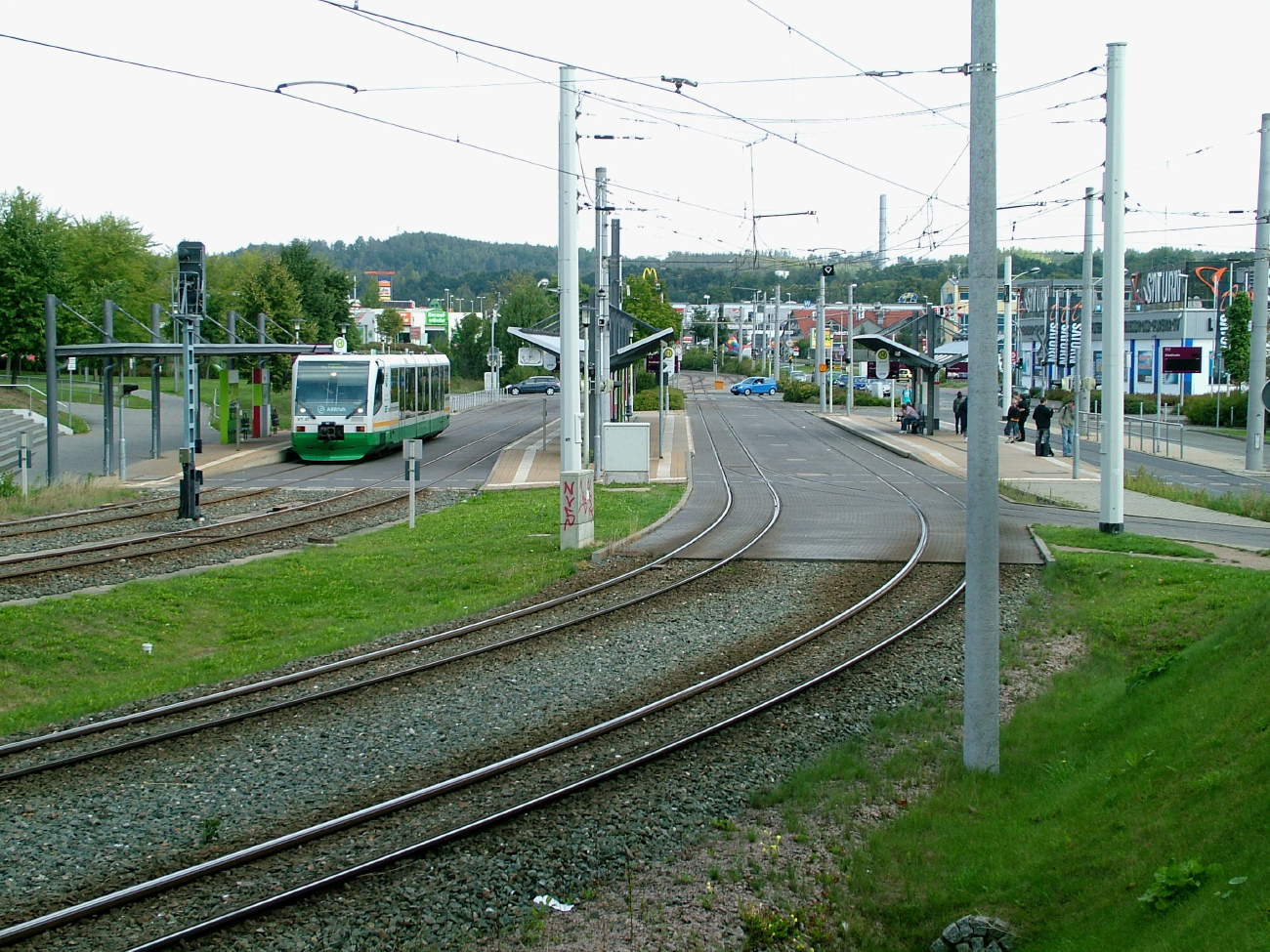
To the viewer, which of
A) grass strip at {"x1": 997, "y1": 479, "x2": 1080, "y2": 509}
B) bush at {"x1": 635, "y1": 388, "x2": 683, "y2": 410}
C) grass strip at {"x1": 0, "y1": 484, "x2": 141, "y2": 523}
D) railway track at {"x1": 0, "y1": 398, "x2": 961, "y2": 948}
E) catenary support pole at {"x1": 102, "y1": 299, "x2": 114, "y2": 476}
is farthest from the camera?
bush at {"x1": 635, "y1": 388, "x2": 683, "y2": 410}

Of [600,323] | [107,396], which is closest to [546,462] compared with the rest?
[600,323]

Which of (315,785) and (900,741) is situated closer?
(315,785)

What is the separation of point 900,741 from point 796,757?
910mm

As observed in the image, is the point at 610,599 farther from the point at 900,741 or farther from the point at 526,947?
the point at 526,947

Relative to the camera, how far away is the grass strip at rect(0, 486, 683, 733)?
1055 centimetres

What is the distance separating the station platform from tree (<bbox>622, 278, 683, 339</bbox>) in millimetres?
25553

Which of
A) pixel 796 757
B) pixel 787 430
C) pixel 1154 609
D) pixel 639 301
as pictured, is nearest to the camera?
pixel 796 757

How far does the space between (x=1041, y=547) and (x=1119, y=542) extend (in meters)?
1.12

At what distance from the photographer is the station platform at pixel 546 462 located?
27.4 metres

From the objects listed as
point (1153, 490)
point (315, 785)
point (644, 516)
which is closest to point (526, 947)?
point (315, 785)

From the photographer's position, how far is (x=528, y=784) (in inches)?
297

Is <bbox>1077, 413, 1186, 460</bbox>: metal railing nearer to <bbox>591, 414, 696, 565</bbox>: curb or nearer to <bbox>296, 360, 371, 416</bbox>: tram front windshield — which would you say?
<bbox>591, 414, 696, 565</bbox>: curb

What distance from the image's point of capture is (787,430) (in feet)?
152

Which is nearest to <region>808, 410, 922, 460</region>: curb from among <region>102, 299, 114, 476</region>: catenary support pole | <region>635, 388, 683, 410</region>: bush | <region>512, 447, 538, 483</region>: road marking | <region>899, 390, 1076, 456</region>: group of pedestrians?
<region>899, 390, 1076, 456</region>: group of pedestrians
